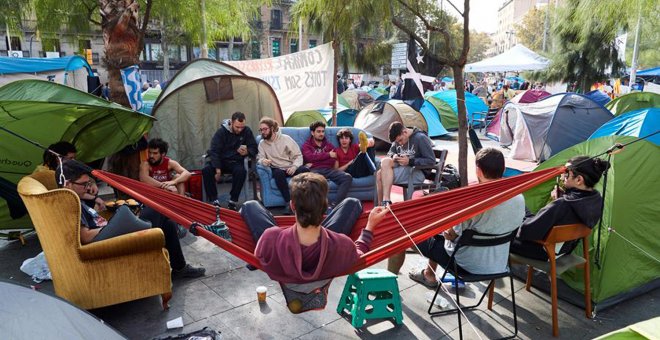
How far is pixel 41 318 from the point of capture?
4.75ft

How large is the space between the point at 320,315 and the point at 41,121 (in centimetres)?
297

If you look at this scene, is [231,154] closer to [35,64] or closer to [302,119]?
[302,119]

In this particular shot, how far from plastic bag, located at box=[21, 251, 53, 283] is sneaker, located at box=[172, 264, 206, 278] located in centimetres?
90

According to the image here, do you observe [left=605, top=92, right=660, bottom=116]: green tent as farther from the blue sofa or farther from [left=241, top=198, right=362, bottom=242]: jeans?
[left=241, top=198, right=362, bottom=242]: jeans

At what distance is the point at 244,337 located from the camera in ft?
8.13

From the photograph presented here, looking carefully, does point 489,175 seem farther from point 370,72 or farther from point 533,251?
point 370,72

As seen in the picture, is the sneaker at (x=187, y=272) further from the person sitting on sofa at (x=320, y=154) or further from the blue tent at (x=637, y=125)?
the blue tent at (x=637, y=125)

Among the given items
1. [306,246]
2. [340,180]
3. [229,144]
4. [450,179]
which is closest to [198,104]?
[229,144]

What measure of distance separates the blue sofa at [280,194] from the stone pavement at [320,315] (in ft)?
4.98

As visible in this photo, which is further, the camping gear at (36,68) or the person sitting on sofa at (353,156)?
the camping gear at (36,68)

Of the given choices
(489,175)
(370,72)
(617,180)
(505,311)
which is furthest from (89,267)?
(370,72)

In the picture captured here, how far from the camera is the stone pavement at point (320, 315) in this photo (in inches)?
100

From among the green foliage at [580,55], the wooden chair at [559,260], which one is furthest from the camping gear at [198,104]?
the green foliage at [580,55]

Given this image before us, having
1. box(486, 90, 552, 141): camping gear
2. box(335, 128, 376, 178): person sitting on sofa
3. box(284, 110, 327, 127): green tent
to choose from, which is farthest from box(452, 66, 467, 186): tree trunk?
box(486, 90, 552, 141): camping gear
